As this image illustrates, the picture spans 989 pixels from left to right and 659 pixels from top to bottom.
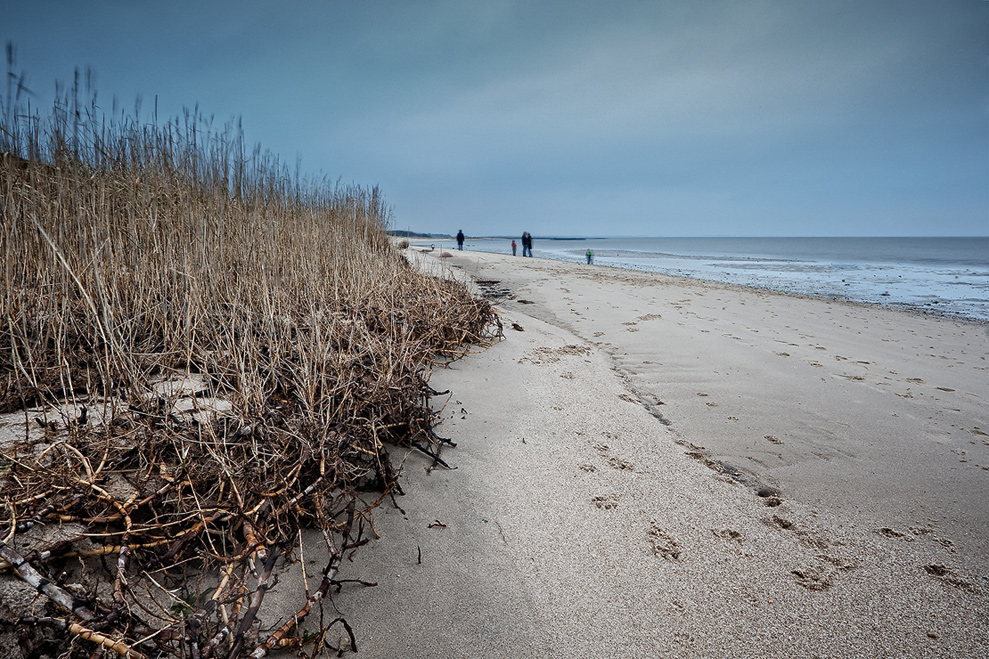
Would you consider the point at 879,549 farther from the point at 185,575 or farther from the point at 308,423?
the point at 185,575

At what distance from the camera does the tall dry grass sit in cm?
119

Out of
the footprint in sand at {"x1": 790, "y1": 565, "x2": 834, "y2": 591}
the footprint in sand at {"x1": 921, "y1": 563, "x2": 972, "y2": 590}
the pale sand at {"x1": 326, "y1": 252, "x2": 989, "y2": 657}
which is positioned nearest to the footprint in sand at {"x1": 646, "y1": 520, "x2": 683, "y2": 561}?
the pale sand at {"x1": 326, "y1": 252, "x2": 989, "y2": 657}

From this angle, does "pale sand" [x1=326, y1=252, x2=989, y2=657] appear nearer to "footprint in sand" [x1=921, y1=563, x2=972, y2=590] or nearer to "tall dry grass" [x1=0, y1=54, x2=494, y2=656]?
"footprint in sand" [x1=921, y1=563, x2=972, y2=590]

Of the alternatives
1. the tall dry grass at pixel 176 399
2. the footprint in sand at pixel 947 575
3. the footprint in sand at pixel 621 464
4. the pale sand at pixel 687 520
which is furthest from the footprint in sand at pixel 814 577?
the tall dry grass at pixel 176 399

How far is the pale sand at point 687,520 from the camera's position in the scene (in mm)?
1327

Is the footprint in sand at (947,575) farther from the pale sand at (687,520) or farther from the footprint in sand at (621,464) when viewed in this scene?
the footprint in sand at (621,464)

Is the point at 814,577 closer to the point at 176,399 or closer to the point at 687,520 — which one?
the point at 687,520

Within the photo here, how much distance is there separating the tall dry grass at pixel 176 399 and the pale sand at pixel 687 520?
28 cm

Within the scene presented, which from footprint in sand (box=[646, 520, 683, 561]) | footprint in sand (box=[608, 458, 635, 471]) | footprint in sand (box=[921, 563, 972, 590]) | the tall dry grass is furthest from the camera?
footprint in sand (box=[608, 458, 635, 471])

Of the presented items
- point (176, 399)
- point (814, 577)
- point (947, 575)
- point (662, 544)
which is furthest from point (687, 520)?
point (176, 399)

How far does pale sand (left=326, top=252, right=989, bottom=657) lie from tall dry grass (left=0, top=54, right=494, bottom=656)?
0.90 ft

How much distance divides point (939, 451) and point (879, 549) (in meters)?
1.23

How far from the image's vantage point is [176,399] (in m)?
1.73

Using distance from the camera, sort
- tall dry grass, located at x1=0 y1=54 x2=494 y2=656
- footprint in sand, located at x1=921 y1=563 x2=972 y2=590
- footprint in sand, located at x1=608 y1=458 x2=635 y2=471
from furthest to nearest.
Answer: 1. footprint in sand, located at x1=608 y1=458 x2=635 y2=471
2. footprint in sand, located at x1=921 y1=563 x2=972 y2=590
3. tall dry grass, located at x1=0 y1=54 x2=494 y2=656
